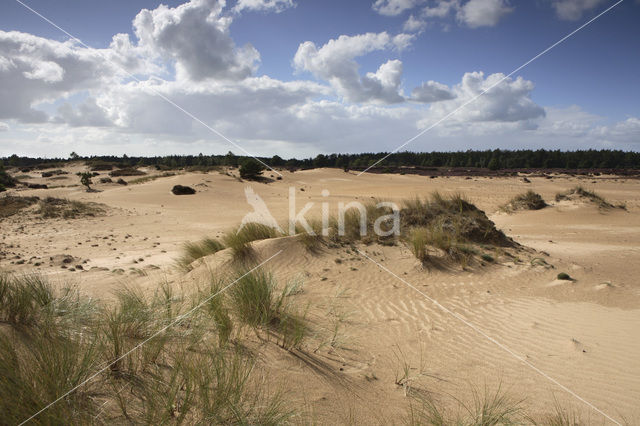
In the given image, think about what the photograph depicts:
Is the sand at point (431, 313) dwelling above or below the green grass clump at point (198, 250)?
below

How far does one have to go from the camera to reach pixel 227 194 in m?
27.5

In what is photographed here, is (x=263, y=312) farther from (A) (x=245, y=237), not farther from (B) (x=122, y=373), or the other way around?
(A) (x=245, y=237)

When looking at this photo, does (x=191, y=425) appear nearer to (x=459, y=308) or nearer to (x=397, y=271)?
(x=459, y=308)

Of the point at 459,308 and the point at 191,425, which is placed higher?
the point at 191,425

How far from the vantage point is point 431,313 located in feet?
18.5

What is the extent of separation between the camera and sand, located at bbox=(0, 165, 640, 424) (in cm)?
342

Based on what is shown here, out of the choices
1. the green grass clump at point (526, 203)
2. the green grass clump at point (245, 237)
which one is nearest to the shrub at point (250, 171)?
the green grass clump at point (526, 203)

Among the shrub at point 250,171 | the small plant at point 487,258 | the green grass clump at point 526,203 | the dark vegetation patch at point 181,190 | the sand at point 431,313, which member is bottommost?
the sand at point 431,313

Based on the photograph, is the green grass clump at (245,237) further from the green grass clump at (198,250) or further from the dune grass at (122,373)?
the dune grass at (122,373)

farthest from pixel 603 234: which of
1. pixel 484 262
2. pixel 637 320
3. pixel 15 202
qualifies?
pixel 15 202

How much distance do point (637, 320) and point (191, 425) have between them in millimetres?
6507

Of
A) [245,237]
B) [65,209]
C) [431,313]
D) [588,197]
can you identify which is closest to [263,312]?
[431,313]

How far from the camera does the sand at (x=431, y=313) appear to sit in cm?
342

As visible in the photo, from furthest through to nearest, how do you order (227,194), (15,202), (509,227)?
(227,194) < (15,202) < (509,227)
